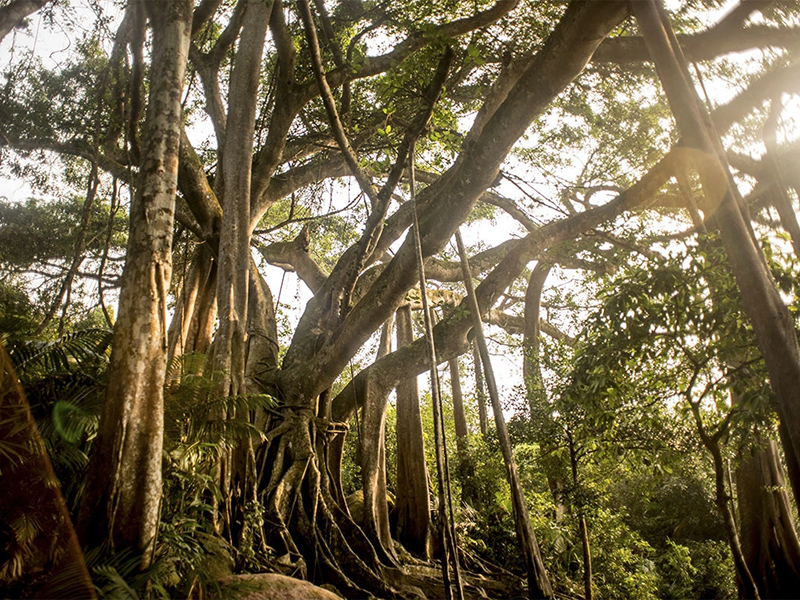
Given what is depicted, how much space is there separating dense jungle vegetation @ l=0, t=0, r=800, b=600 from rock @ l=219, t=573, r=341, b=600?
21mm

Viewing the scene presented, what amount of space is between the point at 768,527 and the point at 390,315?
4.36 m

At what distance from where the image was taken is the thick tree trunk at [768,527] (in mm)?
4605

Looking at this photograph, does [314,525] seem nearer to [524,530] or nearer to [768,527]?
[524,530]

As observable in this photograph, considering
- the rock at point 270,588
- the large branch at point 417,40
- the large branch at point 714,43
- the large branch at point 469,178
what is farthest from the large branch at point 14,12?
the large branch at point 714,43

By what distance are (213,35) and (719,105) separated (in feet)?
22.2

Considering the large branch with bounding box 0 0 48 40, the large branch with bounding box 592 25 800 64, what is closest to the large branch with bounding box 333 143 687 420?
the large branch with bounding box 592 25 800 64

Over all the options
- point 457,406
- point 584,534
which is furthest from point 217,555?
point 457,406

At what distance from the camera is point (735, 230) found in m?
2.31

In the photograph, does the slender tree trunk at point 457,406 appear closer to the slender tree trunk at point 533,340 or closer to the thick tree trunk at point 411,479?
the slender tree trunk at point 533,340

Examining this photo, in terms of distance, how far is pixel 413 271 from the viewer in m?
4.39

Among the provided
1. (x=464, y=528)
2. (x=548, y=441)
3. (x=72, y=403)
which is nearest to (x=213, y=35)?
(x=72, y=403)

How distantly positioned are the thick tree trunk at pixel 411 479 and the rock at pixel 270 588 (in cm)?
291

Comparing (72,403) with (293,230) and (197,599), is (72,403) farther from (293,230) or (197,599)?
(293,230)

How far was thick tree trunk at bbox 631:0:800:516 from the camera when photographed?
209 centimetres
